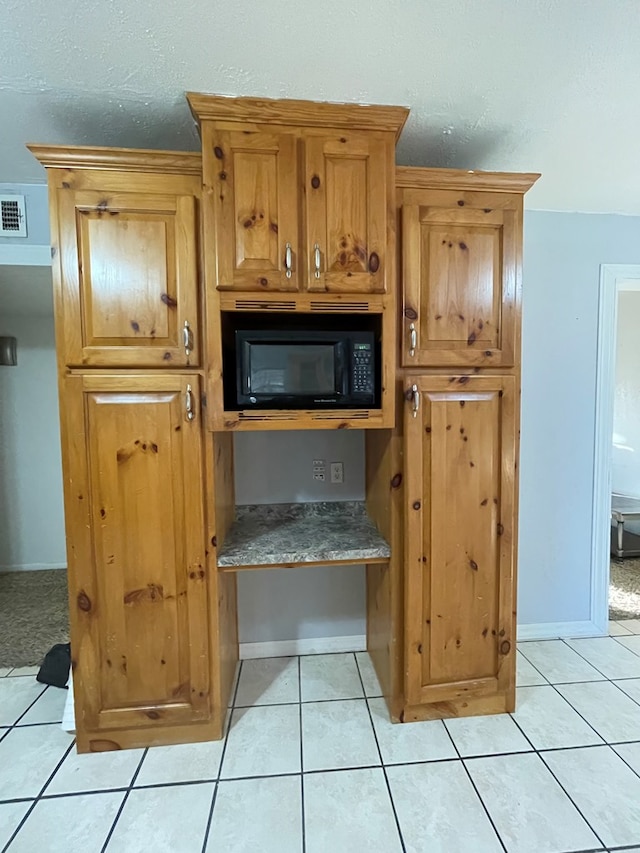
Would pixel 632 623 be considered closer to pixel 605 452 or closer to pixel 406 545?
pixel 605 452

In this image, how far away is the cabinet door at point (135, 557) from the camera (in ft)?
4.91

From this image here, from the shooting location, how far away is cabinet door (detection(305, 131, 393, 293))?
1.43 meters

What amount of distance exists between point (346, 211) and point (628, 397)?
141 inches

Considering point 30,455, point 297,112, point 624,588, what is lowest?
point 624,588

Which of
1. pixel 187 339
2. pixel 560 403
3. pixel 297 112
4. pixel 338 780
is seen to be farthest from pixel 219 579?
pixel 560 403

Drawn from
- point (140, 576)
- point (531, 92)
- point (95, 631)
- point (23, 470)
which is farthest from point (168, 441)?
point (23, 470)

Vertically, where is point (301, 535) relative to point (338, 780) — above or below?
above

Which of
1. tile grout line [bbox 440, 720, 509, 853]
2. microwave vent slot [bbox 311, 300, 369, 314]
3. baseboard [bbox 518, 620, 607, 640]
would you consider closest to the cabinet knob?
microwave vent slot [bbox 311, 300, 369, 314]

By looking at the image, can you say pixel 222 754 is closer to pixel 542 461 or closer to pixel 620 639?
pixel 542 461

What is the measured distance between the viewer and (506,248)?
5.28ft

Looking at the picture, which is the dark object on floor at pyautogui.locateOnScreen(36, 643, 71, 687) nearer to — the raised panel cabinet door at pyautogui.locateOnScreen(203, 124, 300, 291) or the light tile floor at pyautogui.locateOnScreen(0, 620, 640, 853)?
the light tile floor at pyautogui.locateOnScreen(0, 620, 640, 853)

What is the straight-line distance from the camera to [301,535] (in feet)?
6.02

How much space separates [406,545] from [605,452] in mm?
1448

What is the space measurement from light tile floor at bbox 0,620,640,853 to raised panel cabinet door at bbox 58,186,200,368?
4.85ft
